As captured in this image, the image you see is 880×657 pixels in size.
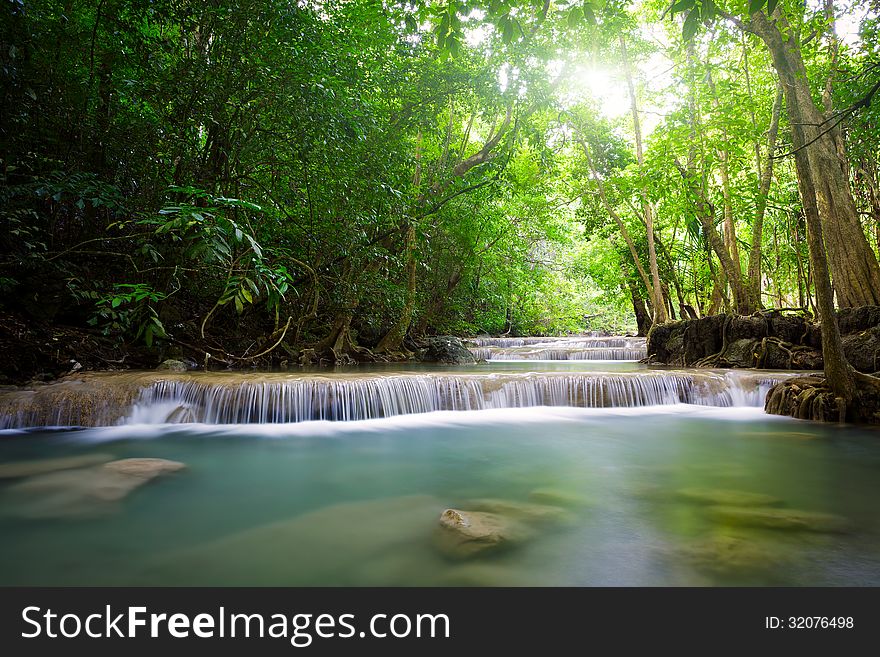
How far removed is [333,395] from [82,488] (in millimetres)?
3586

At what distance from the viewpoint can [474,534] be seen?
8.88ft

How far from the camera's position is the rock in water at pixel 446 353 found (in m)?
14.5

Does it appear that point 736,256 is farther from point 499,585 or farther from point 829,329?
point 499,585

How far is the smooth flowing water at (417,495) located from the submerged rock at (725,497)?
0.02 m

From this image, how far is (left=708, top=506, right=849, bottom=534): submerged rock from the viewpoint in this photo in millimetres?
2938

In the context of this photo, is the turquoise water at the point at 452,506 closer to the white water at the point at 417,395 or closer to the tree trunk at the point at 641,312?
the white water at the point at 417,395

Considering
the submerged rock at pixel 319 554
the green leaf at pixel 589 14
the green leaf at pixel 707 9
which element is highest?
the green leaf at pixel 589 14

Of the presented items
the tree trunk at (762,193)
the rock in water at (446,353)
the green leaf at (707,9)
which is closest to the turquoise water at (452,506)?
the green leaf at (707,9)

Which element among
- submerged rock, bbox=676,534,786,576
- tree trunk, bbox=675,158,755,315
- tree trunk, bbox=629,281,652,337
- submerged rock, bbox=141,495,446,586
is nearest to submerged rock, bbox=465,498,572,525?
submerged rock, bbox=141,495,446,586

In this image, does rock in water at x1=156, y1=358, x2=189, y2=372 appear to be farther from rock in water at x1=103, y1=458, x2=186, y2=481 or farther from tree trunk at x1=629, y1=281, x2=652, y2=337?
tree trunk at x1=629, y1=281, x2=652, y2=337

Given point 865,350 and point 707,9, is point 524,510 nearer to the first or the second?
point 707,9

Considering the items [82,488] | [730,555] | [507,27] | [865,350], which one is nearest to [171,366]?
[82,488]
